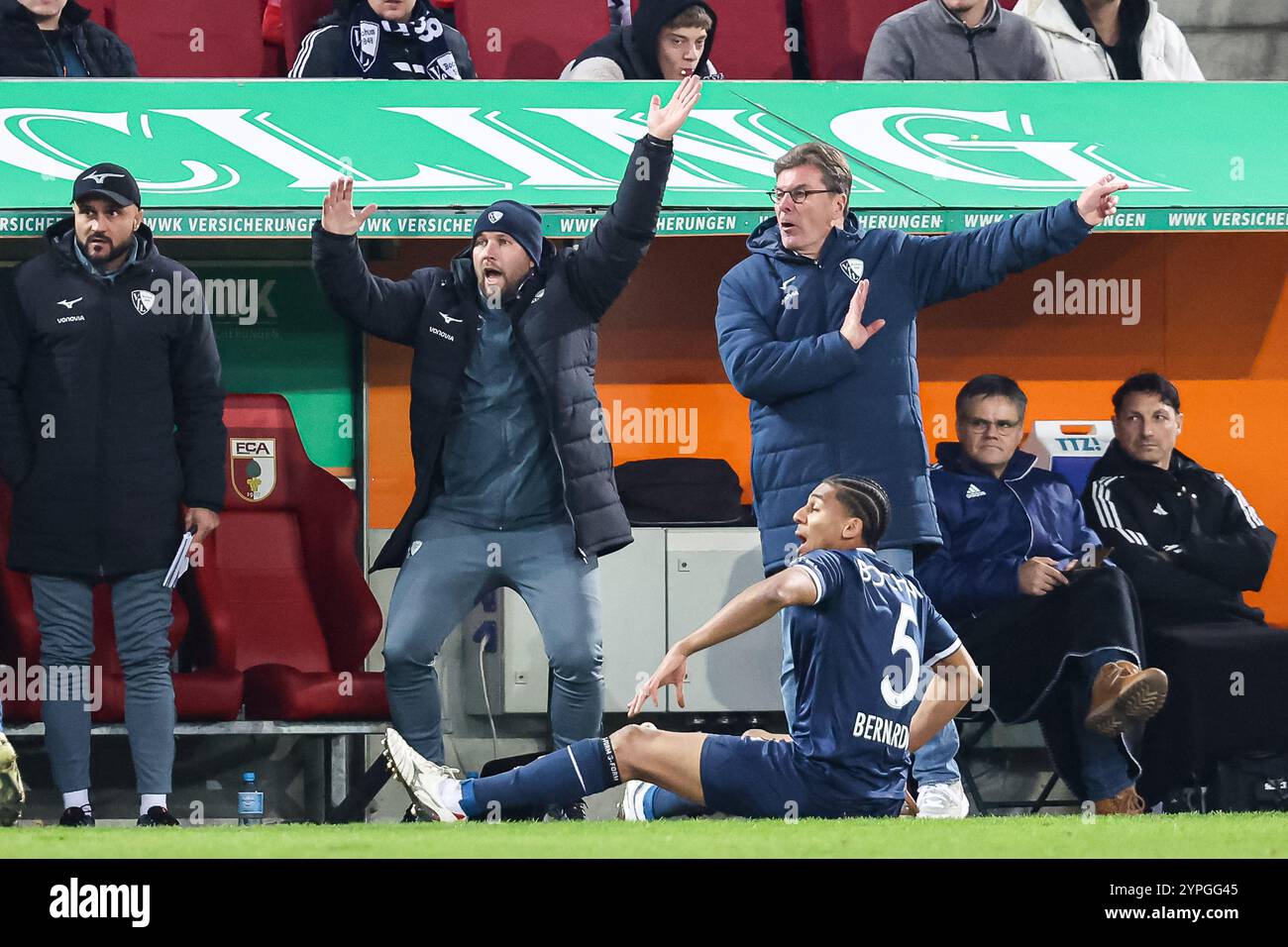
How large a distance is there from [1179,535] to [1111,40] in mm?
2158

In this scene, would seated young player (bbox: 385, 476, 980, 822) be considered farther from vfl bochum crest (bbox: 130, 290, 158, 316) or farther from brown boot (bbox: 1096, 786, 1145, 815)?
vfl bochum crest (bbox: 130, 290, 158, 316)

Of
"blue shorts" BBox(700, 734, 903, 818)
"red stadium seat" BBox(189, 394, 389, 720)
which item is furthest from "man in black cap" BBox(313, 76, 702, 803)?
"red stadium seat" BBox(189, 394, 389, 720)

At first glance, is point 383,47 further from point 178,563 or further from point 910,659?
point 910,659

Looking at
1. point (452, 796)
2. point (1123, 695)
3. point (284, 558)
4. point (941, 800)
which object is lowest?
point (941, 800)

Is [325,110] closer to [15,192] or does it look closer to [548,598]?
[15,192]

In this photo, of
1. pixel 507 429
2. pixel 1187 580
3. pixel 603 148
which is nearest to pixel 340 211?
pixel 507 429

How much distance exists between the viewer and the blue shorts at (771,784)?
4.83 metres

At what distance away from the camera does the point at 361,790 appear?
6.05 m

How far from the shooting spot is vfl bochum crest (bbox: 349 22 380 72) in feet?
23.7

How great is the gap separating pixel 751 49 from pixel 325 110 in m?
2.28

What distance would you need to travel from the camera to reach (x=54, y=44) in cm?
718

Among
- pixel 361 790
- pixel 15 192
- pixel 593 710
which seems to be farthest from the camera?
pixel 15 192
